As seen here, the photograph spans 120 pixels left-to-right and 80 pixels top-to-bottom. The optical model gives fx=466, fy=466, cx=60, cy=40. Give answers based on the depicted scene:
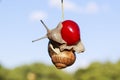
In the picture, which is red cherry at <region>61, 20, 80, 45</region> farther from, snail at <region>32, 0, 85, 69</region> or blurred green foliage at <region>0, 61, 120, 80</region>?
blurred green foliage at <region>0, 61, 120, 80</region>

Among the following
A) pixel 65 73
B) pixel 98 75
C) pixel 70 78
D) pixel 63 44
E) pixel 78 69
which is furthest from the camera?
pixel 65 73

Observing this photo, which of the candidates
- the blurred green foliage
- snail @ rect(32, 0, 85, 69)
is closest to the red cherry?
snail @ rect(32, 0, 85, 69)

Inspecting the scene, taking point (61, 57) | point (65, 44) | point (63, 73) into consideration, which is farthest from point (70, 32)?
point (63, 73)

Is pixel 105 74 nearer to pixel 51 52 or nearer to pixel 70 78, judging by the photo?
pixel 70 78

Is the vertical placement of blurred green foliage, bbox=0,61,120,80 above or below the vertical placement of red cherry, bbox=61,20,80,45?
below

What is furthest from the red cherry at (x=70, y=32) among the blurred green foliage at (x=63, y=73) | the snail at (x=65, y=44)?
the blurred green foliage at (x=63, y=73)

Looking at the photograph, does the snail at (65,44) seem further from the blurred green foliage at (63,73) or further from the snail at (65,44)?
the blurred green foliage at (63,73)

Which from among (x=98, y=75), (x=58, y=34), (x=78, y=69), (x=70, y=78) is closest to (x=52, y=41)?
(x=58, y=34)
